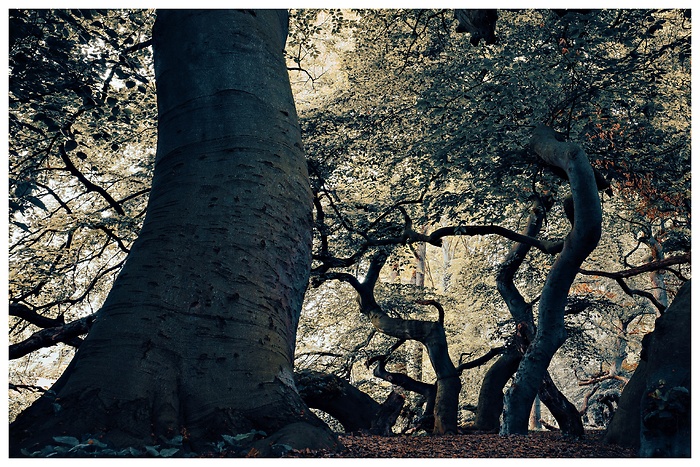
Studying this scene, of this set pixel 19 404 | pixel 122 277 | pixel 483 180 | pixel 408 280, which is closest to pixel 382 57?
pixel 483 180

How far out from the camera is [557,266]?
24.4 ft

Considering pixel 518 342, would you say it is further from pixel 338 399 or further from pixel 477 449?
pixel 477 449

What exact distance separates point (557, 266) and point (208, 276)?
15.8 ft

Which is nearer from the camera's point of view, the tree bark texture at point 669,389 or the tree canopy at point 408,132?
the tree bark texture at point 669,389

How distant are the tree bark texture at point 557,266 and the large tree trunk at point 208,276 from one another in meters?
3.40

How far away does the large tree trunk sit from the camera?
3717mm

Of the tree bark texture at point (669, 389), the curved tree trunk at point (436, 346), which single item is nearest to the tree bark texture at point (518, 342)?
the curved tree trunk at point (436, 346)

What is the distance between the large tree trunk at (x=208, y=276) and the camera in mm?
3717

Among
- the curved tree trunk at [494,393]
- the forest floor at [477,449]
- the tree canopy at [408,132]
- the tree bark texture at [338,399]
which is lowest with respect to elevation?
the forest floor at [477,449]

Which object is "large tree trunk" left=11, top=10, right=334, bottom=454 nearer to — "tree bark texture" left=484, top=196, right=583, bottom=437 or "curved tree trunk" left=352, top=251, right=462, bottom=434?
"tree bark texture" left=484, top=196, right=583, bottom=437

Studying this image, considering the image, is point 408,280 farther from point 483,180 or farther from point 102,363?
point 102,363

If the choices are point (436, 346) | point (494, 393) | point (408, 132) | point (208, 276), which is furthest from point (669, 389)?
point (408, 132)

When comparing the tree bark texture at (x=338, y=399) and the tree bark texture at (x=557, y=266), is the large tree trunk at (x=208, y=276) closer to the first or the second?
the tree bark texture at (x=338, y=399)

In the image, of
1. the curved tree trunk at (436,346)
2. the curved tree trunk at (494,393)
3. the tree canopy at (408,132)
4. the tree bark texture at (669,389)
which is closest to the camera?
the tree bark texture at (669,389)
